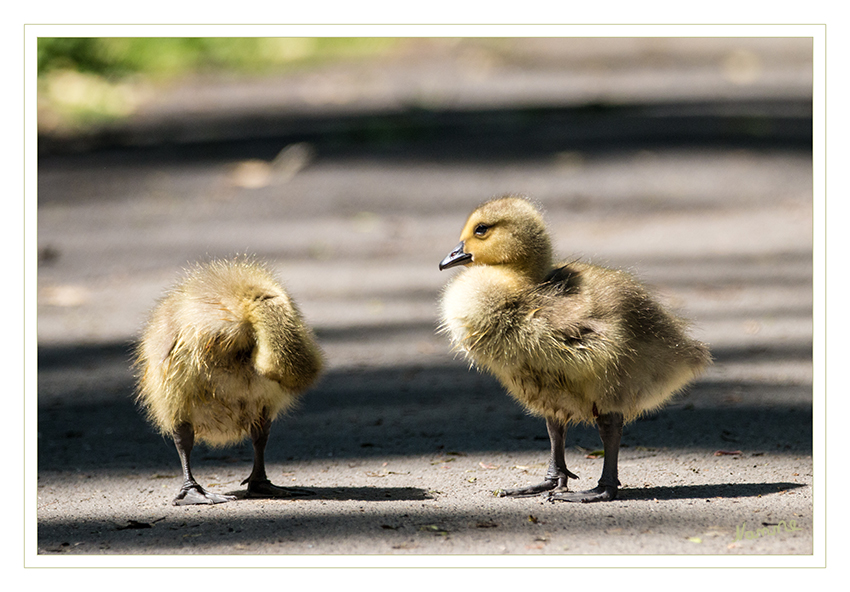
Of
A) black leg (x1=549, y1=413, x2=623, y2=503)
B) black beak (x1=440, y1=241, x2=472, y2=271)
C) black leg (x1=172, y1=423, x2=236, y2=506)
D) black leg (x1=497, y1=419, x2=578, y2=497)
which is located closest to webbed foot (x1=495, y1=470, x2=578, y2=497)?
black leg (x1=497, y1=419, x2=578, y2=497)

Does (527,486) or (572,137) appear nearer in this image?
(527,486)

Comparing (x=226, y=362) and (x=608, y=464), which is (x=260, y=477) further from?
(x=608, y=464)

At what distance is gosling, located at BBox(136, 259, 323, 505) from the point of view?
4367 millimetres

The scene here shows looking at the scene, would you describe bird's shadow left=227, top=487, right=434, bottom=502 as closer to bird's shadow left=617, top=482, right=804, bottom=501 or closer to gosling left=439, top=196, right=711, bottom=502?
gosling left=439, top=196, right=711, bottom=502

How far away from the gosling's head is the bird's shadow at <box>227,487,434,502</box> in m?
1.16

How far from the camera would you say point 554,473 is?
465cm

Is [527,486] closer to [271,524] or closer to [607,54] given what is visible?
[271,524]

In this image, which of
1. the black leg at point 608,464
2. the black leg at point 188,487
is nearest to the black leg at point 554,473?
the black leg at point 608,464

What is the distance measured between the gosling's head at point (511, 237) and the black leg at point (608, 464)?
73 cm

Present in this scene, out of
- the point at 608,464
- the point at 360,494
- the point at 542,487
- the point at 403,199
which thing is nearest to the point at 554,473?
the point at 542,487

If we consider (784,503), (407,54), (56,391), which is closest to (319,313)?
(56,391)

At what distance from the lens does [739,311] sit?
8.40 metres

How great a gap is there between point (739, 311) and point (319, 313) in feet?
12.2

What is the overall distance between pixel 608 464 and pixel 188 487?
199 centimetres
